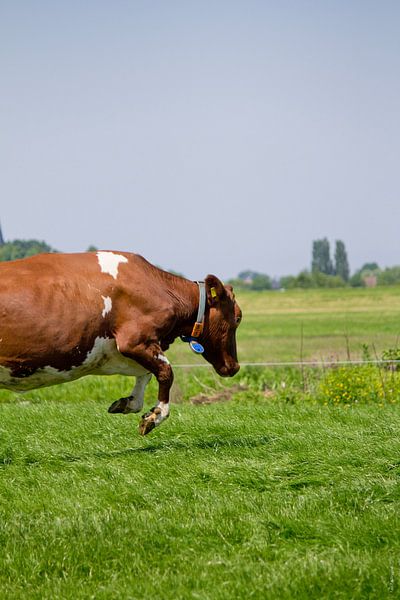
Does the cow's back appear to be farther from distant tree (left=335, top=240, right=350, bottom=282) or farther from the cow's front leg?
distant tree (left=335, top=240, right=350, bottom=282)

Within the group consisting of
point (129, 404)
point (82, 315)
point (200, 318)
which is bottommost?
point (129, 404)

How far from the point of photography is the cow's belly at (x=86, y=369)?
8.95 m

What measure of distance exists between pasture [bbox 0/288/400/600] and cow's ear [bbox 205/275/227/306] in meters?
1.45

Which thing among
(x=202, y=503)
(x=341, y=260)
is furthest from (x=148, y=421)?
(x=341, y=260)

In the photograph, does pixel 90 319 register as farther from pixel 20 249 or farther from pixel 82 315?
pixel 20 249

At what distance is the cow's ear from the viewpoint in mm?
10086

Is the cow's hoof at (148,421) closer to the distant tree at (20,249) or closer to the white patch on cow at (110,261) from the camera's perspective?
the white patch on cow at (110,261)

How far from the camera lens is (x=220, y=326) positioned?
10242mm

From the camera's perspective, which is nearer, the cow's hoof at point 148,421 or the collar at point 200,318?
the cow's hoof at point 148,421

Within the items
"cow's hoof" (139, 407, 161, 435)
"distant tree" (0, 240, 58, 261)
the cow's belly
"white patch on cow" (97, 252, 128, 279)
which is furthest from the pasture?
"distant tree" (0, 240, 58, 261)

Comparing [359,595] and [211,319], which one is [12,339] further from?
[359,595]

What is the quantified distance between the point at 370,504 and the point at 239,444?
2676 mm

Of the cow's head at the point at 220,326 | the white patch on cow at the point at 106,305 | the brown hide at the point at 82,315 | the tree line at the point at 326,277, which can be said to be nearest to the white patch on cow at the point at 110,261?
the brown hide at the point at 82,315

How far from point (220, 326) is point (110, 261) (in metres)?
1.56
